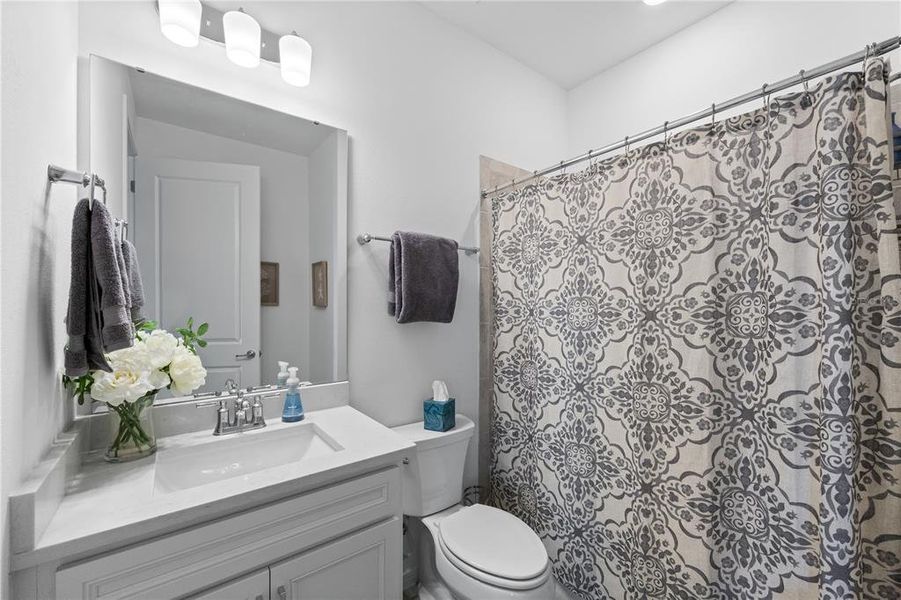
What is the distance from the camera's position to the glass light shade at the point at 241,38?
1285 millimetres

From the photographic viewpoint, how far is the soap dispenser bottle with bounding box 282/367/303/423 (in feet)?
4.44

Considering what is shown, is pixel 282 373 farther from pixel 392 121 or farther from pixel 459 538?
pixel 392 121

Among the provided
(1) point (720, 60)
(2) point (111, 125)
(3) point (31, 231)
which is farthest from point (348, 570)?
(1) point (720, 60)

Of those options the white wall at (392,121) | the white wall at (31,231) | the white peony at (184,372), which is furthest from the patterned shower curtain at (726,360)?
the white wall at (31,231)

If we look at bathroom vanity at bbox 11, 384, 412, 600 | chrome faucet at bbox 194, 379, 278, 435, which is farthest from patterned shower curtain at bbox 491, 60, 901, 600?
chrome faucet at bbox 194, 379, 278, 435

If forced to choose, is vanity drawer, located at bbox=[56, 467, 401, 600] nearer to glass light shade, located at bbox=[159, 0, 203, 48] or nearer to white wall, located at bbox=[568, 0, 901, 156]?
glass light shade, located at bbox=[159, 0, 203, 48]

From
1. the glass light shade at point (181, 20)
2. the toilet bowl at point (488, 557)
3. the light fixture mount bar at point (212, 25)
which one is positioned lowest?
the toilet bowl at point (488, 557)

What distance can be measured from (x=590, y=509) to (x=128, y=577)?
1.41 metres

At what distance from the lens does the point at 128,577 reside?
76cm

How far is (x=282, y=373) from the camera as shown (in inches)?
56.6

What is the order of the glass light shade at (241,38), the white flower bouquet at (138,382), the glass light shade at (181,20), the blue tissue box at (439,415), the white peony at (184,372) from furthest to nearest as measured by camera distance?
the blue tissue box at (439,415), the glass light shade at (241,38), the glass light shade at (181,20), the white peony at (184,372), the white flower bouquet at (138,382)

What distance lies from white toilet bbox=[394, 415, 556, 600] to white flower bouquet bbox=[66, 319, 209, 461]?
0.76 m

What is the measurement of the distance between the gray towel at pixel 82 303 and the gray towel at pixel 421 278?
38.5 inches

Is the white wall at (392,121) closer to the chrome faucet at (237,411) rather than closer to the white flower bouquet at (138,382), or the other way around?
the chrome faucet at (237,411)
